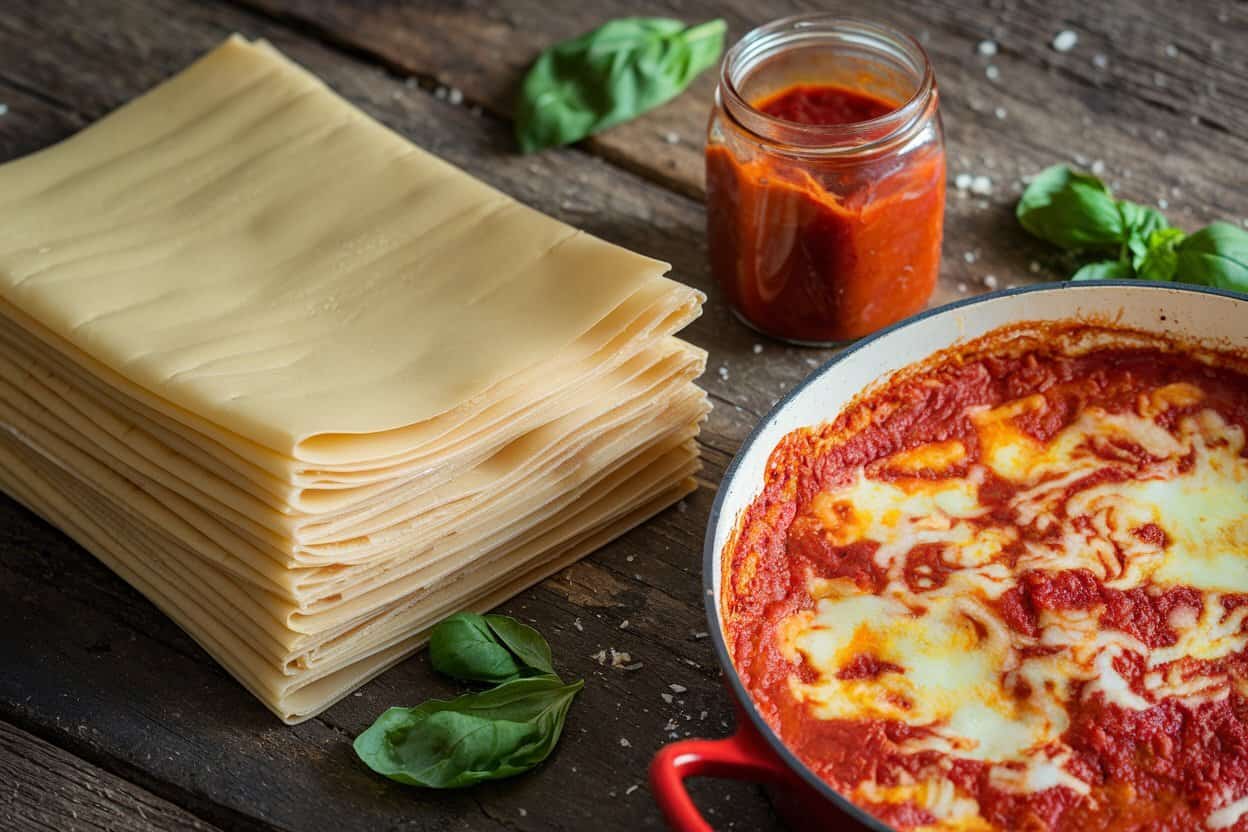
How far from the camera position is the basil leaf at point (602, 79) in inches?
110

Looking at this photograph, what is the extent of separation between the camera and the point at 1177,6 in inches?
119

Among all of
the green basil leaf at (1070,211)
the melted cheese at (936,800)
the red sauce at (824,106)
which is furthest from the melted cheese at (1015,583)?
the red sauce at (824,106)

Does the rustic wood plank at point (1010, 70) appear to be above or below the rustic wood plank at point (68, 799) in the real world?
above

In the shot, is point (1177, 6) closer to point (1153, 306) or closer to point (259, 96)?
point (1153, 306)

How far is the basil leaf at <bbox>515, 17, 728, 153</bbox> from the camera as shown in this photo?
2.79m

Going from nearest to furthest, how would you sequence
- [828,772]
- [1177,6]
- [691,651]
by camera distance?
[828,772] < [691,651] < [1177,6]

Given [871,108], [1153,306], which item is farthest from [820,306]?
[1153,306]

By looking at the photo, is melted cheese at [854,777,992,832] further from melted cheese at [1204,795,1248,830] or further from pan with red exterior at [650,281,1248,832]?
melted cheese at [1204,795,1248,830]

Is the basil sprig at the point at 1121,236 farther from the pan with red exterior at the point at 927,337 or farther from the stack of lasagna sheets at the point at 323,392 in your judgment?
the stack of lasagna sheets at the point at 323,392

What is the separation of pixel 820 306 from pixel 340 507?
2.96 feet

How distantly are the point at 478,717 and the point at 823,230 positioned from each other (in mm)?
903

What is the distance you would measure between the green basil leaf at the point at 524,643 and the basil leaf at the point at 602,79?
3.67 feet

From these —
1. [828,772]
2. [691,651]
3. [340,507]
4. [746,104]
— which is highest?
[746,104]

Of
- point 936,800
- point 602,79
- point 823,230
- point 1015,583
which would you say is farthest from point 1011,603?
point 602,79
